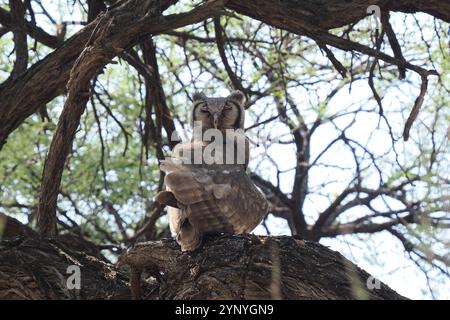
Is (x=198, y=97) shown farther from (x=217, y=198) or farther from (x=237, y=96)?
(x=217, y=198)

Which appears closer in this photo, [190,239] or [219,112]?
[190,239]

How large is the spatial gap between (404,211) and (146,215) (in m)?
2.97

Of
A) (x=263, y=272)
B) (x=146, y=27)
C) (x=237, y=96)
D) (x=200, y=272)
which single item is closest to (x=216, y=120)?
(x=237, y=96)

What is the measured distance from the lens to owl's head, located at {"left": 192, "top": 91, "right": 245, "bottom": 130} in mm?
6070

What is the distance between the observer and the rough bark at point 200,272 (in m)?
3.92

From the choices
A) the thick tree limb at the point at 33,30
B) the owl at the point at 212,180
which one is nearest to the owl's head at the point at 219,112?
the owl at the point at 212,180

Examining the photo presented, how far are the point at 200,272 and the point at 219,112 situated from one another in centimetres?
221

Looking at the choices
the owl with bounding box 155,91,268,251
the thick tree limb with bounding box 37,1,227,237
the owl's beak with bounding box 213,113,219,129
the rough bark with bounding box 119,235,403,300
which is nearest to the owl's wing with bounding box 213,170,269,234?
the owl with bounding box 155,91,268,251

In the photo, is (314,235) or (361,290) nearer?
(361,290)

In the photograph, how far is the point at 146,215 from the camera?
9188mm

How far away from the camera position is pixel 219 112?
609 cm

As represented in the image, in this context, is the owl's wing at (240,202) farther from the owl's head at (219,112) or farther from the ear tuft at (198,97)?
the ear tuft at (198,97)
